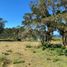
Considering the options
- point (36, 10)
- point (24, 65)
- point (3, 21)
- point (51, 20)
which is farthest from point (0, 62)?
point (3, 21)

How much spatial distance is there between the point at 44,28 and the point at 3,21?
4523 centimetres

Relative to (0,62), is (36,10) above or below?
above

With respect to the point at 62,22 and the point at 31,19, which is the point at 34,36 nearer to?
the point at 31,19

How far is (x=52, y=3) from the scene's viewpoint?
31734 millimetres

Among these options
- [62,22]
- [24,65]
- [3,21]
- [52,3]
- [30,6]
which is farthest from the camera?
[3,21]

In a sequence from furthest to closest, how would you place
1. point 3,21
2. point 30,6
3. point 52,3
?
point 3,21 → point 30,6 → point 52,3

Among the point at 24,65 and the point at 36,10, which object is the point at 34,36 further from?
the point at 24,65

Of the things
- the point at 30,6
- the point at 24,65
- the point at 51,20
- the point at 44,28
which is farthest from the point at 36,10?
the point at 24,65

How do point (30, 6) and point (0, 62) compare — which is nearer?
point (0, 62)

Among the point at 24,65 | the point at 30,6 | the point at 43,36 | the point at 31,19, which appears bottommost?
the point at 24,65

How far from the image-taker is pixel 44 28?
3191 cm

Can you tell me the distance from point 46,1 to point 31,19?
4.03m

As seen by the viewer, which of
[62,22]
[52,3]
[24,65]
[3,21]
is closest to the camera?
[24,65]

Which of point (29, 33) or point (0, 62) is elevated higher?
point (29, 33)
